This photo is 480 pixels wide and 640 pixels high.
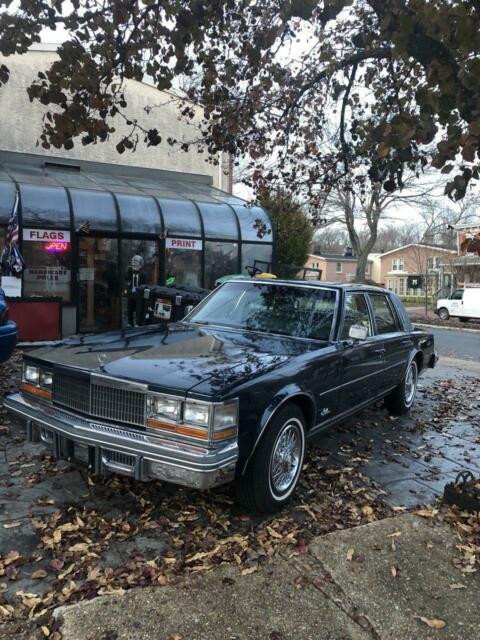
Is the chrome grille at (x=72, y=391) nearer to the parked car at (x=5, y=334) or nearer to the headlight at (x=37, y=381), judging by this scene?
the headlight at (x=37, y=381)

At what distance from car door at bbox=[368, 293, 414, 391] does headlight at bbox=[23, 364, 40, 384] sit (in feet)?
11.2

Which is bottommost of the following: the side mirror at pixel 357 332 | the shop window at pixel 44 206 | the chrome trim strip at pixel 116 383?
the chrome trim strip at pixel 116 383

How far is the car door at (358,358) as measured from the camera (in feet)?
15.1

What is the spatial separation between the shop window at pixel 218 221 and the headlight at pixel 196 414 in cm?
1177

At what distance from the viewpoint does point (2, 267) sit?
35.3ft

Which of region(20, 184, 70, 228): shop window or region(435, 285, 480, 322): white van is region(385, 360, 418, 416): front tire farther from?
region(435, 285, 480, 322): white van

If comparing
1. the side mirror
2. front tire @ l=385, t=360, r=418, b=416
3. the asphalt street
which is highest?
the side mirror

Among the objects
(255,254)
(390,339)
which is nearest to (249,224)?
(255,254)

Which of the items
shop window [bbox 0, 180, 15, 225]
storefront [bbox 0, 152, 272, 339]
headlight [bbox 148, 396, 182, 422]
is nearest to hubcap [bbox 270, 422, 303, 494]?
headlight [bbox 148, 396, 182, 422]

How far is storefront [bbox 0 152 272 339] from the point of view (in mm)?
11789

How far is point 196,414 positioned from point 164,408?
0.73 feet

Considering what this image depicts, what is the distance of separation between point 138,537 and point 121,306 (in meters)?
10.4

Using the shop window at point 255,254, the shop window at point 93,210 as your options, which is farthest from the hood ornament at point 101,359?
the shop window at point 255,254

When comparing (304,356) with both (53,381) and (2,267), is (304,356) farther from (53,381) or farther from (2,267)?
(2,267)
